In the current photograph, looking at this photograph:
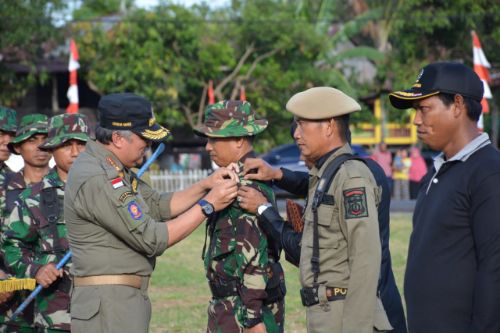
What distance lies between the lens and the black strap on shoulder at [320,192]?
434cm

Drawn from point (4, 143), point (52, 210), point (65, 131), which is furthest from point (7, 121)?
point (52, 210)

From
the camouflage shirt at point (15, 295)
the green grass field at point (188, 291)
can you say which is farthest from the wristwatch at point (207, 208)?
the green grass field at point (188, 291)

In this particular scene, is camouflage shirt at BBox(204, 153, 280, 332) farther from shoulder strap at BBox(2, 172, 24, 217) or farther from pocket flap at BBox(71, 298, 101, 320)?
shoulder strap at BBox(2, 172, 24, 217)

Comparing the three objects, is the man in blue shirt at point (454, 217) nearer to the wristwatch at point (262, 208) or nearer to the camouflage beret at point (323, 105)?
the camouflage beret at point (323, 105)

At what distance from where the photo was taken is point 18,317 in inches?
249

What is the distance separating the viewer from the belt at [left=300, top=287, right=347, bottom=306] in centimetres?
429

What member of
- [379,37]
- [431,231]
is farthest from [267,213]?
[379,37]

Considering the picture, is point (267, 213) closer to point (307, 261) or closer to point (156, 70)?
point (307, 261)

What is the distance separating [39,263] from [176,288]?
567cm

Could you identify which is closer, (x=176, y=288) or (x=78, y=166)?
(x=78, y=166)

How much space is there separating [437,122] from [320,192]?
73 centimetres

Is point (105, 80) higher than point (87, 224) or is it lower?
lower

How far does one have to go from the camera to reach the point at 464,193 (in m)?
3.71

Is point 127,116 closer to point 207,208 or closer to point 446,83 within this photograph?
point 207,208
